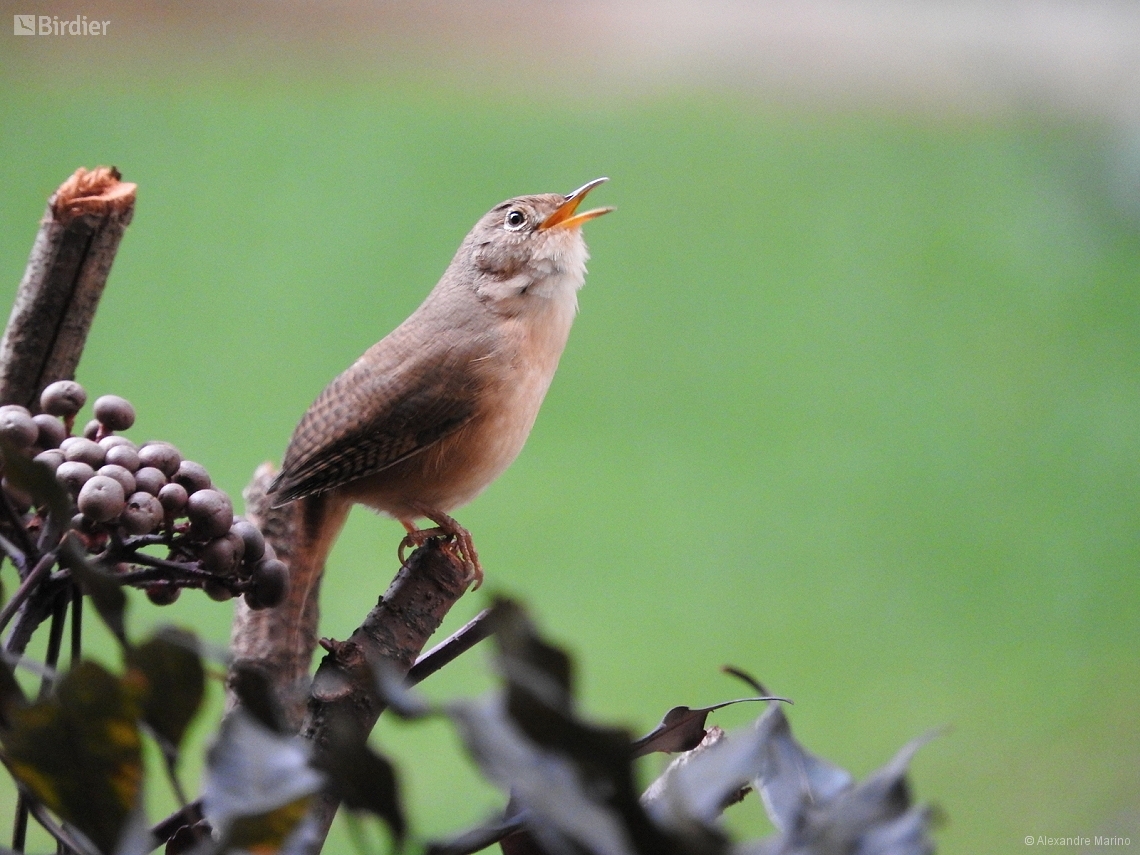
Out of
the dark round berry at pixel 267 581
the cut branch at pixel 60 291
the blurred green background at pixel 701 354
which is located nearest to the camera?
the dark round berry at pixel 267 581

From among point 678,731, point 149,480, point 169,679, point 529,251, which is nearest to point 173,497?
point 149,480

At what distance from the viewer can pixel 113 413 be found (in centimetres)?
80

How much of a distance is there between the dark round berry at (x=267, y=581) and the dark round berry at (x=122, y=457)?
108mm

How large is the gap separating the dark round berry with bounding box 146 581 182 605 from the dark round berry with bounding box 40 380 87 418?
16 centimetres

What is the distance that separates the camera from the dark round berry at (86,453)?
2.34ft

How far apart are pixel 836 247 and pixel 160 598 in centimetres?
270

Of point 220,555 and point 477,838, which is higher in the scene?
point 220,555

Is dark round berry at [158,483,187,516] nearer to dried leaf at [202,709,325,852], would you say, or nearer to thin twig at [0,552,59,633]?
thin twig at [0,552,59,633]

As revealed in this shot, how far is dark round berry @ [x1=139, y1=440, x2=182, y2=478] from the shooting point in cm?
73

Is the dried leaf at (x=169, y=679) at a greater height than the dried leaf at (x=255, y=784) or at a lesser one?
greater

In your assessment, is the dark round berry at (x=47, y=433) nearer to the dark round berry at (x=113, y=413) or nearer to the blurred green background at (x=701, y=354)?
the dark round berry at (x=113, y=413)

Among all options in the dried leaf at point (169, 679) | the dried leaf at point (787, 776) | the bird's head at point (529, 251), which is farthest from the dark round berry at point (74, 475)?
the bird's head at point (529, 251)

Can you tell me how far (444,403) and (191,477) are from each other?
1.59 feet

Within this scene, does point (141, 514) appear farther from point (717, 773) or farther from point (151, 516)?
point (717, 773)
